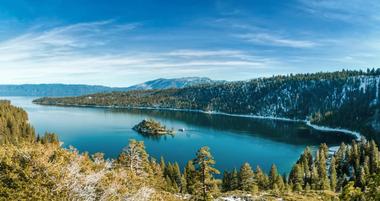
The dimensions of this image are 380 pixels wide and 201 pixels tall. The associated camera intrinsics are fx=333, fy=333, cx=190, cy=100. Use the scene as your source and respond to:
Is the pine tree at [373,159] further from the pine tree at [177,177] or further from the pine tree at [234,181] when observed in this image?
the pine tree at [177,177]

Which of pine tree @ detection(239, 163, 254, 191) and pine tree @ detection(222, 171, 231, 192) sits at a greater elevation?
pine tree @ detection(239, 163, 254, 191)

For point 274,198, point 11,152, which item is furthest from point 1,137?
point 11,152

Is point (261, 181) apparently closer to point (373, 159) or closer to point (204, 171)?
point (204, 171)

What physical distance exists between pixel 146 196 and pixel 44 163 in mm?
7884

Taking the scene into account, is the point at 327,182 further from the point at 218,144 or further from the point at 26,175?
the point at 218,144

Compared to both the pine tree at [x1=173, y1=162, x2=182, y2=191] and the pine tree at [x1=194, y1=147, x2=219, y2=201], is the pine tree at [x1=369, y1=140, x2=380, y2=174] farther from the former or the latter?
the pine tree at [x1=194, y1=147, x2=219, y2=201]

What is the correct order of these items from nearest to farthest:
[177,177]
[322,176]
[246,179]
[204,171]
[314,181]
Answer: [204,171]
[246,179]
[314,181]
[177,177]
[322,176]

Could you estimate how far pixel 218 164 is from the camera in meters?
127

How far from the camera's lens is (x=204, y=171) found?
48750mm

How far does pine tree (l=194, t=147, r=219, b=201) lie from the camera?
4703cm

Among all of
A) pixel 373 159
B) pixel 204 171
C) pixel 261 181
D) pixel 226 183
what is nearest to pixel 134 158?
pixel 204 171

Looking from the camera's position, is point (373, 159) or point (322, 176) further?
point (373, 159)

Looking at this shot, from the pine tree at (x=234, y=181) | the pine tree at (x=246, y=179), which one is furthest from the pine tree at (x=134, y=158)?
the pine tree at (x=234, y=181)

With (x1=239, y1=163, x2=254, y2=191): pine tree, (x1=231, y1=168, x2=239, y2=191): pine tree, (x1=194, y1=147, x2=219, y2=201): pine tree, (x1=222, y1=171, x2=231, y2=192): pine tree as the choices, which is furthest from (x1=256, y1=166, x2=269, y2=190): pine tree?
(x1=194, y1=147, x2=219, y2=201): pine tree
